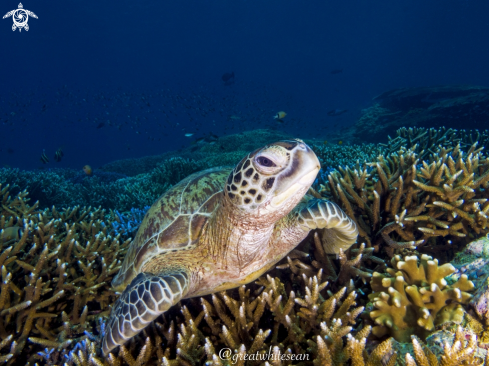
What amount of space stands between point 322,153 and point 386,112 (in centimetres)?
1071

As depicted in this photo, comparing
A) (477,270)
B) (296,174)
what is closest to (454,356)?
(477,270)

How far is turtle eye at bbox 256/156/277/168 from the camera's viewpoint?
169cm

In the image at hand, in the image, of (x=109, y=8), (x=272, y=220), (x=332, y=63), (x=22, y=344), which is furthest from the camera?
(x=332, y=63)

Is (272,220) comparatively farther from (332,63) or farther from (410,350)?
(332,63)

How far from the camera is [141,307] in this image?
72.5 inches

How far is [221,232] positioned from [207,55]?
123 meters

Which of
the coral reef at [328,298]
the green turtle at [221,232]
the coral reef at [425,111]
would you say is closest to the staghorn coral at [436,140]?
the coral reef at [328,298]

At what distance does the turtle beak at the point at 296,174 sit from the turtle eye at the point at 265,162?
95mm

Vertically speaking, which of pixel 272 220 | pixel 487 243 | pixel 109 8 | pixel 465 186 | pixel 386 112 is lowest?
pixel 386 112

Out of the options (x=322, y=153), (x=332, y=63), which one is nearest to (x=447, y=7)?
(x=332, y=63)

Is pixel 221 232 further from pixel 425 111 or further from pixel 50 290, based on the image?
pixel 425 111

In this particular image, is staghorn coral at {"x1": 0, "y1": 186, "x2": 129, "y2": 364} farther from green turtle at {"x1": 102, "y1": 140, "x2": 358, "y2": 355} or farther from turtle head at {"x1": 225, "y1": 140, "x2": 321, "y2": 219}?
turtle head at {"x1": 225, "y1": 140, "x2": 321, "y2": 219}

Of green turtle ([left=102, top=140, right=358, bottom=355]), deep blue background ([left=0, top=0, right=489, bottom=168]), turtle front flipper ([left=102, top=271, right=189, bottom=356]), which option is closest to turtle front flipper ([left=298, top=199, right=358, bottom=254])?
green turtle ([left=102, top=140, right=358, bottom=355])

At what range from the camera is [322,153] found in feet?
24.0
